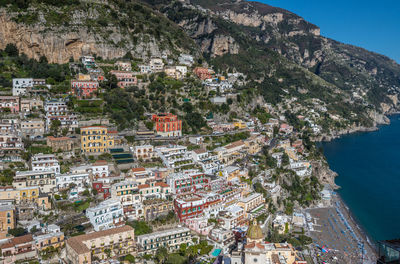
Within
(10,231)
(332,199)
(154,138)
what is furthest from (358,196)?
(10,231)

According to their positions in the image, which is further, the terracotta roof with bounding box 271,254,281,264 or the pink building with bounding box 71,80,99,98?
the pink building with bounding box 71,80,99,98

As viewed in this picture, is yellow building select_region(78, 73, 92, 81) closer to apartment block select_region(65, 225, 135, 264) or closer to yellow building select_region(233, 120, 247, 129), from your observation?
yellow building select_region(233, 120, 247, 129)

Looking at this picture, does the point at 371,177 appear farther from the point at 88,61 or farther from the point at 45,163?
the point at 88,61

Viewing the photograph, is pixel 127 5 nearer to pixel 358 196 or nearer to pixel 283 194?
pixel 283 194

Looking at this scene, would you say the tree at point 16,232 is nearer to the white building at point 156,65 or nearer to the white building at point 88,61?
the white building at point 88,61

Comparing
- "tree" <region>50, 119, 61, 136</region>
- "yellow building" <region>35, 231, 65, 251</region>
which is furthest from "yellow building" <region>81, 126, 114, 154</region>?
"yellow building" <region>35, 231, 65, 251</region>
